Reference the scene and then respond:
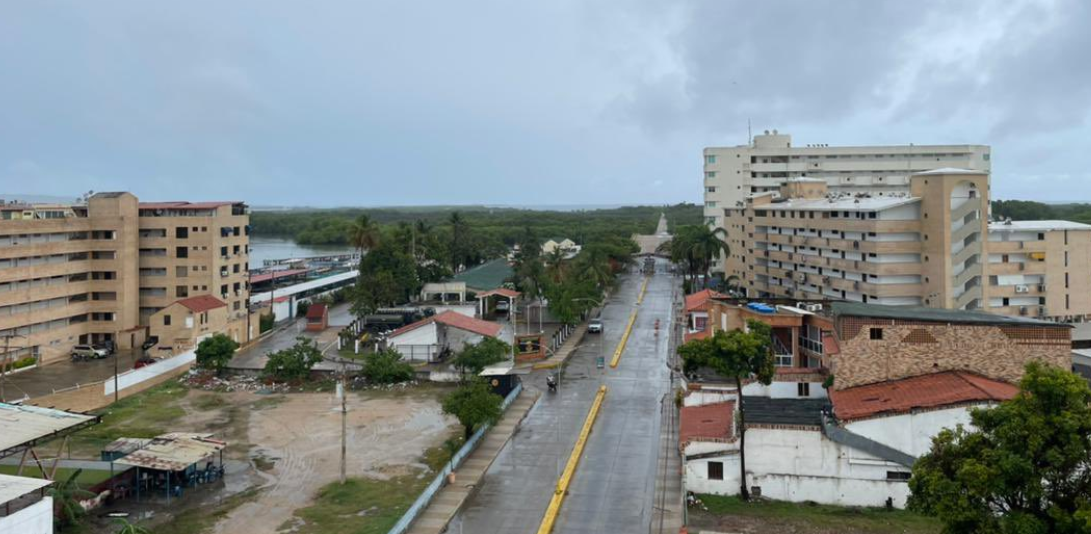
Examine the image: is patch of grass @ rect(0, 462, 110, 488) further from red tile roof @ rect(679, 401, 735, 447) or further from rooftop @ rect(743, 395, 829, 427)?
rooftop @ rect(743, 395, 829, 427)

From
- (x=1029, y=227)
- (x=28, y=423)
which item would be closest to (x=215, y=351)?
(x=28, y=423)

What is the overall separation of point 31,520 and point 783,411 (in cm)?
2790

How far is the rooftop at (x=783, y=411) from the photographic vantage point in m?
32.8

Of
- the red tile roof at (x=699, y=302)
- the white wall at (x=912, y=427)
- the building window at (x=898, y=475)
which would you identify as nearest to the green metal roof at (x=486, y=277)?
the red tile roof at (x=699, y=302)

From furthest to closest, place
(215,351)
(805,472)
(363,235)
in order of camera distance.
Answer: (363,235)
(215,351)
(805,472)

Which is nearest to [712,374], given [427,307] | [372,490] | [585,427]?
[585,427]

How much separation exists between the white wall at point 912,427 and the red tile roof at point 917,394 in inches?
11.9

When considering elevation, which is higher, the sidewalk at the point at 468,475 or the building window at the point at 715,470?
the building window at the point at 715,470

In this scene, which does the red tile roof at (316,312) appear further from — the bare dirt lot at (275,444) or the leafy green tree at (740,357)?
the leafy green tree at (740,357)

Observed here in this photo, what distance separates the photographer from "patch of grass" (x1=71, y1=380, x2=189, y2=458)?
131ft

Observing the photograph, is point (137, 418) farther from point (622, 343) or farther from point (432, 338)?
point (622, 343)

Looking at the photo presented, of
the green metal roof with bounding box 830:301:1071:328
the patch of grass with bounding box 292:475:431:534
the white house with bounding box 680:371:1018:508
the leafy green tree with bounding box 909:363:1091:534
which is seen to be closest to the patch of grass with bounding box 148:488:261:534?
the patch of grass with bounding box 292:475:431:534

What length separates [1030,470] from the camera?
18.9m

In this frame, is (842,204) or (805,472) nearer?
(805,472)
